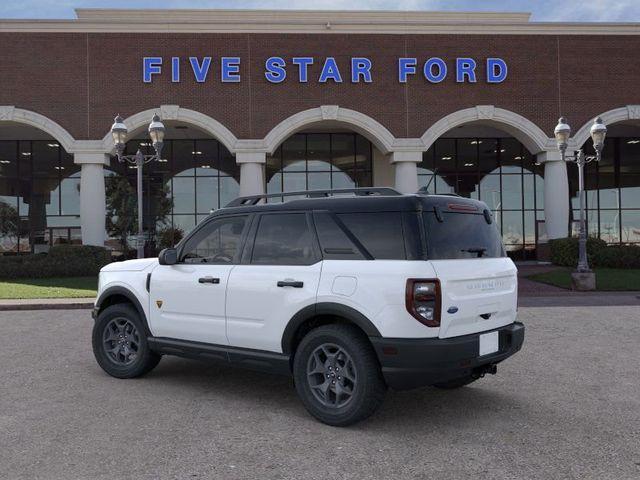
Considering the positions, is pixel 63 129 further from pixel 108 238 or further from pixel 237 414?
pixel 237 414

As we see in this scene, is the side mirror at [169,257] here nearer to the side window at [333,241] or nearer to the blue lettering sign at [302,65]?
the side window at [333,241]

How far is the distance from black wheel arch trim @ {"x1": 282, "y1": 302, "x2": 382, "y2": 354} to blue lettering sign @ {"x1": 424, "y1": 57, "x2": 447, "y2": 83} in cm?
2011

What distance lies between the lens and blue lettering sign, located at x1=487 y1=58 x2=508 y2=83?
2298 cm

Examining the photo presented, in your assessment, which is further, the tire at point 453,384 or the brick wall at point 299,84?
the brick wall at point 299,84

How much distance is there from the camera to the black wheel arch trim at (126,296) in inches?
237

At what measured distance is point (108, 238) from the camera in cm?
2766

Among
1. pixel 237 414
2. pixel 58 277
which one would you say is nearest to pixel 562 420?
pixel 237 414

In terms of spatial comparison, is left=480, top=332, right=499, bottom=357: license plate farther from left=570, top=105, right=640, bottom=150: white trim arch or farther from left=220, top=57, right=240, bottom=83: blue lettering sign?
left=570, top=105, right=640, bottom=150: white trim arch

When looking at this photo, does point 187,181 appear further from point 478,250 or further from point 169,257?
point 478,250

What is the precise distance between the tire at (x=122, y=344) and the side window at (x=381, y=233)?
9.65ft

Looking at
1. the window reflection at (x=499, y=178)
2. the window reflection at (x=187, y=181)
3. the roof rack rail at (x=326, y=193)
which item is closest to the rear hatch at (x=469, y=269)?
the roof rack rail at (x=326, y=193)

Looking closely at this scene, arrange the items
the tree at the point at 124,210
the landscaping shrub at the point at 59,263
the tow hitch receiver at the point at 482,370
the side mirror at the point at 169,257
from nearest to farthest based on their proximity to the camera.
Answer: the tow hitch receiver at the point at 482,370, the side mirror at the point at 169,257, the landscaping shrub at the point at 59,263, the tree at the point at 124,210

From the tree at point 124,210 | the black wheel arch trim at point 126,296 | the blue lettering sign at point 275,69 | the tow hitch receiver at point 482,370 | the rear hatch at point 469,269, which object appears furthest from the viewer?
the tree at point 124,210

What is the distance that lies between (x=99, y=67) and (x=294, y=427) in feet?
71.0
